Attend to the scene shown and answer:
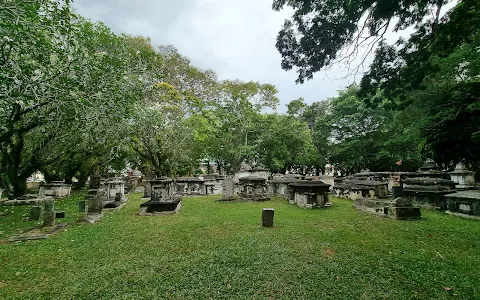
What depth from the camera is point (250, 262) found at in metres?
4.62

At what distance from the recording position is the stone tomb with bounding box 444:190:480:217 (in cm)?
812

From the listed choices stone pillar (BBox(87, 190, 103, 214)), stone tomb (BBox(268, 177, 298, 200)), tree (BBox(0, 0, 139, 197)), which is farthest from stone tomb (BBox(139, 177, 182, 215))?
stone tomb (BBox(268, 177, 298, 200))

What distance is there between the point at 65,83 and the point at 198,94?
59.1 ft

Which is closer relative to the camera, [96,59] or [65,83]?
[65,83]

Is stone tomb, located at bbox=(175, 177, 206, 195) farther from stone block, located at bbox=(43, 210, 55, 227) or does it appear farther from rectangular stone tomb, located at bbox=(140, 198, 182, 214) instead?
stone block, located at bbox=(43, 210, 55, 227)

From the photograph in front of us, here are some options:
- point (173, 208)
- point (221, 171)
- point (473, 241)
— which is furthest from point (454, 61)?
point (221, 171)

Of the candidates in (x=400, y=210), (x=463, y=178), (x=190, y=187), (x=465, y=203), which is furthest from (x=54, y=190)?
(x=463, y=178)

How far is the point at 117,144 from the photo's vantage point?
15898 mm

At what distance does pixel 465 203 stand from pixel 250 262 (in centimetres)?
868

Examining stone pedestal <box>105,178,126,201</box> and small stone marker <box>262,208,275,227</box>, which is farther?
stone pedestal <box>105,178,126,201</box>

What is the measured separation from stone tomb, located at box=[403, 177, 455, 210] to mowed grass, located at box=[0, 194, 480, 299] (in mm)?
2670

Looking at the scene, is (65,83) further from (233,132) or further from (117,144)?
(233,132)

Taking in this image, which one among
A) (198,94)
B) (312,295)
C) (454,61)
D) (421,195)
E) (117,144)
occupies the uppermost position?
(198,94)

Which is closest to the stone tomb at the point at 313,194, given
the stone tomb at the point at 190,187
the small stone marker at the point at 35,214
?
the stone tomb at the point at 190,187
